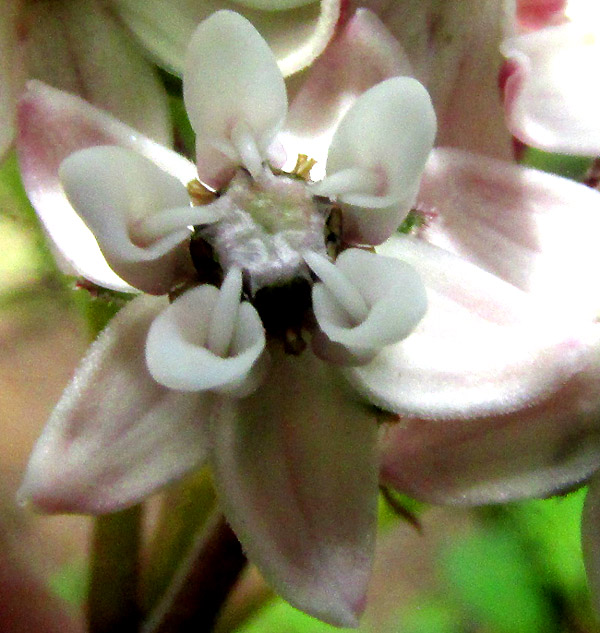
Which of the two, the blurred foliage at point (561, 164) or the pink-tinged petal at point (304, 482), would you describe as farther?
the blurred foliage at point (561, 164)

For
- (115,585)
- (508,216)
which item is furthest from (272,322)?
(115,585)


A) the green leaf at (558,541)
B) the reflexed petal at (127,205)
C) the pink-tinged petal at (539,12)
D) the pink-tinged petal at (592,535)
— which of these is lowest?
the green leaf at (558,541)

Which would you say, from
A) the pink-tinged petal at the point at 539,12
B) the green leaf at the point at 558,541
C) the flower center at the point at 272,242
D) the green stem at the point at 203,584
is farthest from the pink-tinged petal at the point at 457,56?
the green leaf at the point at 558,541

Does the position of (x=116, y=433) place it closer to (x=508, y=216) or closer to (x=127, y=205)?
(x=127, y=205)

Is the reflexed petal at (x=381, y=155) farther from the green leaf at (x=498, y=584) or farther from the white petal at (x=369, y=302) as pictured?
the green leaf at (x=498, y=584)

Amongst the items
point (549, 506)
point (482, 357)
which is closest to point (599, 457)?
point (482, 357)

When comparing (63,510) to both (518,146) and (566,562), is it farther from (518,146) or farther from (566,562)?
(566,562)

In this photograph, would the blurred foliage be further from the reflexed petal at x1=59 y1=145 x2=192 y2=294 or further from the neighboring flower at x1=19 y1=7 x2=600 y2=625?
the reflexed petal at x1=59 y1=145 x2=192 y2=294
